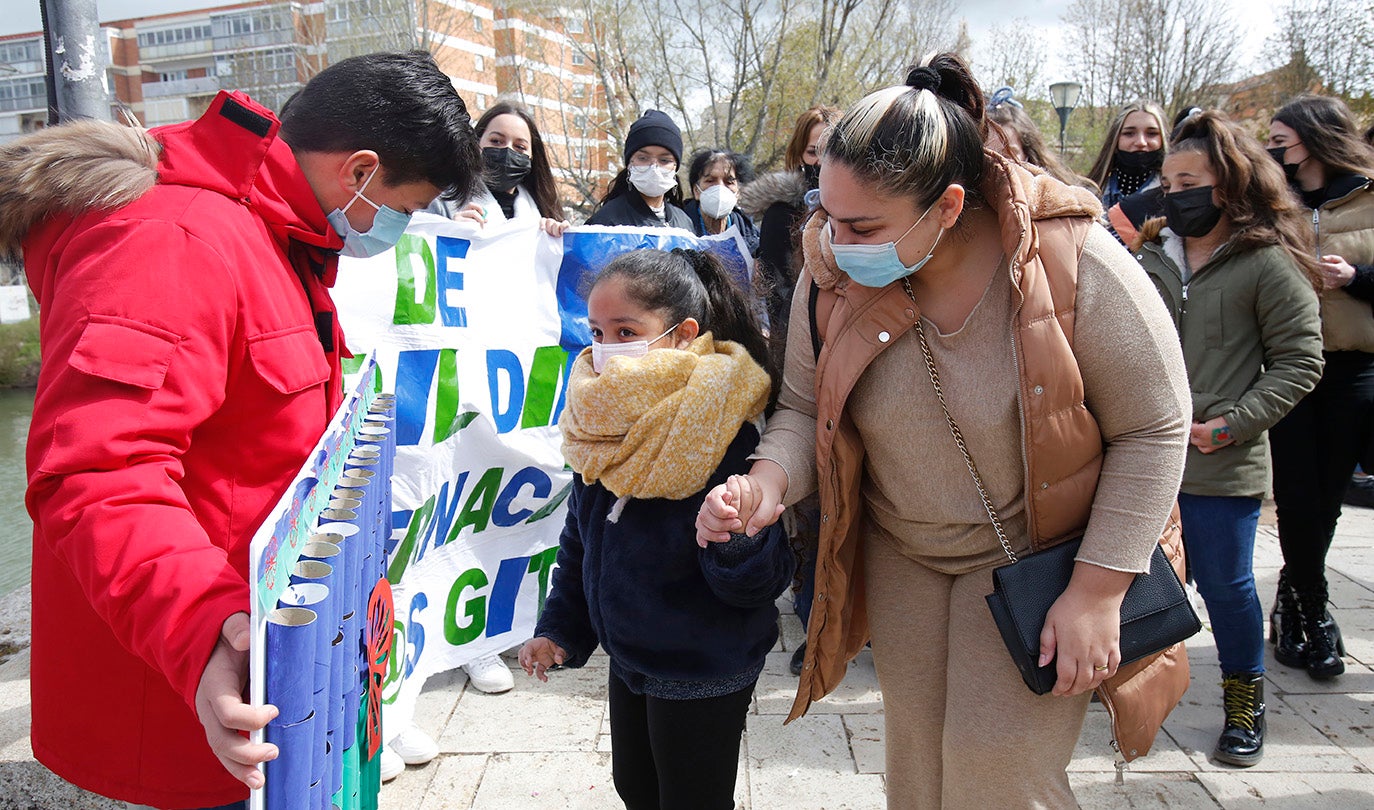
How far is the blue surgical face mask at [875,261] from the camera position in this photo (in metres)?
1.74

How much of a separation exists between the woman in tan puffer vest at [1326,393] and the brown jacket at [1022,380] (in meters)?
1.94

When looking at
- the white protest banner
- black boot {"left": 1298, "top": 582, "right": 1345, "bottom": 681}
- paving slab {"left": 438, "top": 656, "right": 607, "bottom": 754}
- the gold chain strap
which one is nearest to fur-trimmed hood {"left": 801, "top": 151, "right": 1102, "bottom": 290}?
the gold chain strap

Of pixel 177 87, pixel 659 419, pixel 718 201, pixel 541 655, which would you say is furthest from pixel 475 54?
pixel 659 419

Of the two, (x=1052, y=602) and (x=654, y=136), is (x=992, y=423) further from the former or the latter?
(x=654, y=136)

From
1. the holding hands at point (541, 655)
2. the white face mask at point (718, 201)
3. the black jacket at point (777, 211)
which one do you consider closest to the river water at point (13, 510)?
the holding hands at point (541, 655)

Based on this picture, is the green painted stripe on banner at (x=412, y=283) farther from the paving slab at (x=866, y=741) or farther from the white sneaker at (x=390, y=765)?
the paving slab at (x=866, y=741)

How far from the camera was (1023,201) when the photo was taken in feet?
5.54

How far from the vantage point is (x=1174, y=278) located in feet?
10.2

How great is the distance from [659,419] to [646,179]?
9.91 ft

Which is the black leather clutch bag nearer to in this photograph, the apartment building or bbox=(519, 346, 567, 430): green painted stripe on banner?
bbox=(519, 346, 567, 430): green painted stripe on banner

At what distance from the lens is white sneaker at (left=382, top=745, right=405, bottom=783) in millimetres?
2883

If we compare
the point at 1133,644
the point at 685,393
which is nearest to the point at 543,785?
the point at 685,393

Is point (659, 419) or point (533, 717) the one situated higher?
point (659, 419)

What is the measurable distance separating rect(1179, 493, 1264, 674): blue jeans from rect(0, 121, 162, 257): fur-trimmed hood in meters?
3.03
